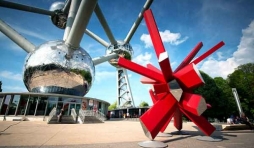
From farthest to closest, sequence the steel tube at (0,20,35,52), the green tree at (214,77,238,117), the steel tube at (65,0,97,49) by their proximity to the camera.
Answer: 1. the green tree at (214,77,238,117)
2. the steel tube at (0,20,35,52)
3. the steel tube at (65,0,97,49)

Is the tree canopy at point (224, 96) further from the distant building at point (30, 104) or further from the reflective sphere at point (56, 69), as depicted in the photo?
the distant building at point (30, 104)

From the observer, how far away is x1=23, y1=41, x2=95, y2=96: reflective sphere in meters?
18.1

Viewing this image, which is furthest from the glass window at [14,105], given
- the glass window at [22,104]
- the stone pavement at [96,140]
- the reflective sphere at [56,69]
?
the stone pavement at [96,140]

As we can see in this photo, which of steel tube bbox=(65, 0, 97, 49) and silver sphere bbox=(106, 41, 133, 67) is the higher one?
silver sphere bbox=(106, 41, 133, 67)

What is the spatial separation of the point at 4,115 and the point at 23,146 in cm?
1817

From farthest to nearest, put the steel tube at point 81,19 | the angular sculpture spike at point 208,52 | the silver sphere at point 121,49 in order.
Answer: the silver sphere at point 121,49 → the steel tube at point 81,19 → the angular sculpture spike at point 208,52

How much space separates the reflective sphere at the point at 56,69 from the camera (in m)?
18.1

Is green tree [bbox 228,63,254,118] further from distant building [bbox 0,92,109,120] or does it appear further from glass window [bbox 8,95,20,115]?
glass window [bbox 8,95,20,115]

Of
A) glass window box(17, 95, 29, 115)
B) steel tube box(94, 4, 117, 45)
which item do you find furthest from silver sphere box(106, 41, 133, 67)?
glass window box(17, 95, 29, 115)

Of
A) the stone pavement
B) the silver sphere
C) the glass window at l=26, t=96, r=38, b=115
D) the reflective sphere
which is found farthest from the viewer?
the silver sphere

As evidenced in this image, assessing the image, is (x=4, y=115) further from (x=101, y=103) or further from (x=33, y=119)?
(x=101, y=103)

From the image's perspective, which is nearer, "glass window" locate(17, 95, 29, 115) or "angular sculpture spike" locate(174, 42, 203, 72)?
"angular sculpture spike" locate(174, 42, 203, 72)

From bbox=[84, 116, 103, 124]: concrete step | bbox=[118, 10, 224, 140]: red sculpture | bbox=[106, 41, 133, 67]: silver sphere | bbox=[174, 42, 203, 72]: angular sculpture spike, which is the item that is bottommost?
bbox=[84, 116, 103, 124]: concrete step

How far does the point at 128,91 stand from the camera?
48.2 m
